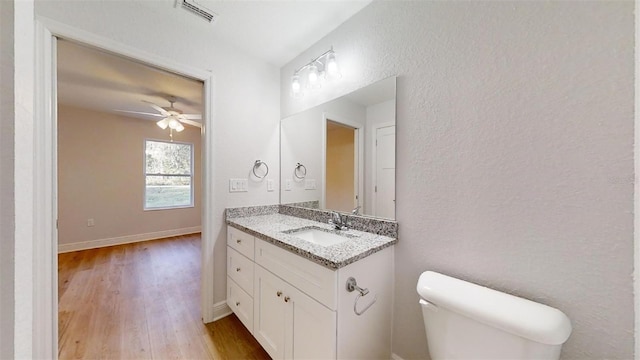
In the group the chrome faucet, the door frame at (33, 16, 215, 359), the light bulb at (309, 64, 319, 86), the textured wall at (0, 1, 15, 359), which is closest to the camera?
the textured wall at (0, 1, 15, 359)

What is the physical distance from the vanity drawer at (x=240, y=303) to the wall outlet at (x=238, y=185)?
0.74 meters

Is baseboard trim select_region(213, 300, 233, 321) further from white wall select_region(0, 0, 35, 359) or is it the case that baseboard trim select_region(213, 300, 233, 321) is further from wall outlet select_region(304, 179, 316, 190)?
white wall select_region(0, 0, 35, 359)

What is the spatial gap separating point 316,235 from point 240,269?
2.07 ft

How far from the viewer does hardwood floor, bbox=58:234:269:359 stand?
4.84 ft

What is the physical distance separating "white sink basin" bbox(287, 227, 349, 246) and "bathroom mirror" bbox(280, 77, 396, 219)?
0.24 meters

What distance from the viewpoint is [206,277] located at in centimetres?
180

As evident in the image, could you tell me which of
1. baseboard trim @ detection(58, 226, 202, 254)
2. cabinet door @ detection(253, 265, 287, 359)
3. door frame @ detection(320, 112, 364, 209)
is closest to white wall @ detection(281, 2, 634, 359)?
door frame @ detection(320, 112, 364, 209)

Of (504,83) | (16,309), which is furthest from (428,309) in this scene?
(16,309)

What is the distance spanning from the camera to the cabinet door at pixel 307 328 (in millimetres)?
992

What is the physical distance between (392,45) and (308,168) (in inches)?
44.7

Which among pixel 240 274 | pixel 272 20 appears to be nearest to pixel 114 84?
pixel 272 20

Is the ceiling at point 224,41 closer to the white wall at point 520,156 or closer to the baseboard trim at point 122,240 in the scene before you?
the white wall at point 520,156

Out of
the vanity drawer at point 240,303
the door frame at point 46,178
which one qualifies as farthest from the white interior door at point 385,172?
the door frame at point 46,178

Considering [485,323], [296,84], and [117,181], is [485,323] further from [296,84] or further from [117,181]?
[117,181]
